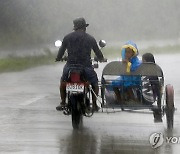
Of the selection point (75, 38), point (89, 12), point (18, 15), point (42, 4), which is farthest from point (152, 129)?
point (89, 12)

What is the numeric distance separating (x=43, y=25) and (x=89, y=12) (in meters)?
22.5

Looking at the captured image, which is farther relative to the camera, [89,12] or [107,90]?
[89,12]

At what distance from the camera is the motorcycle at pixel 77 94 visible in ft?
34.1

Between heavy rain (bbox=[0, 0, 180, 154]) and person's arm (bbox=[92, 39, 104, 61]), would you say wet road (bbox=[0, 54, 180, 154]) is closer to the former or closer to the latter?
heavy rain (bbox=[0, 0, 180, 154])

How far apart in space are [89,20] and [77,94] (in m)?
61.8

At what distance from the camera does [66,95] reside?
11023 millimetres

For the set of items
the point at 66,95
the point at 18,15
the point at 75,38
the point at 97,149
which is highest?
the point at 18,15

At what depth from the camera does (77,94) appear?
34.3 ft

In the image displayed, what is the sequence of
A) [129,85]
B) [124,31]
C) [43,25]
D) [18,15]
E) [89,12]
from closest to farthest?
[129,85] → [18,15] → [43,25] → [89,12] → [124,31]

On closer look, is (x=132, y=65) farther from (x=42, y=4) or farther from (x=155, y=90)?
(x=42, y=4)

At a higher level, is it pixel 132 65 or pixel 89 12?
pixel 89 12

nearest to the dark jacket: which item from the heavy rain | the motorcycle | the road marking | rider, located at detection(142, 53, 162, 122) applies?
the motorcycle

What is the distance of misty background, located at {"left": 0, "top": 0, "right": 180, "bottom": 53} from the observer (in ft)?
136

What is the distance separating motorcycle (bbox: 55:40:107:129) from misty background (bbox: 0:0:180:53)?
2523 centimetres
